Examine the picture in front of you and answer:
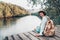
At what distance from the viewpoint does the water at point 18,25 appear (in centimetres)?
429

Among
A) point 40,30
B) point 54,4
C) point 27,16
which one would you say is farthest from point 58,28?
point 40,30

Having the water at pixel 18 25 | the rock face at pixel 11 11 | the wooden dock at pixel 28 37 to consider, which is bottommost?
the wooden dock at pixel 28 37

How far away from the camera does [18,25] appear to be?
4375 millimetres

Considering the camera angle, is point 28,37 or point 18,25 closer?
point 28,37

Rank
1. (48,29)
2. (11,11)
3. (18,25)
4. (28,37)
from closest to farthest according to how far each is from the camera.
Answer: (48,29)
(28,37)
(18,25)
(11,11)

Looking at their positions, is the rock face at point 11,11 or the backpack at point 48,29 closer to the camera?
the backpack at point 48,29

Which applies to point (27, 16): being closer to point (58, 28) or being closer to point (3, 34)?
point (3, 34)

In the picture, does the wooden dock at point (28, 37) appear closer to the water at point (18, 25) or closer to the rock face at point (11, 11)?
the water at point (18, 25)

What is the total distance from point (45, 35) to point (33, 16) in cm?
74

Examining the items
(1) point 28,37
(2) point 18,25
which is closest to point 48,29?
(1) point 28,37

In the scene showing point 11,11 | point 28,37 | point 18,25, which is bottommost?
point 28,37

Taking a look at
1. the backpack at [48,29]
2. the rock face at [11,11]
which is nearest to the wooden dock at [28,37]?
the backpack at [48,29]

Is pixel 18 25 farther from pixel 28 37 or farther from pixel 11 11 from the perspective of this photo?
pixel 28 37

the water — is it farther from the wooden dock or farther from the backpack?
the backpack
